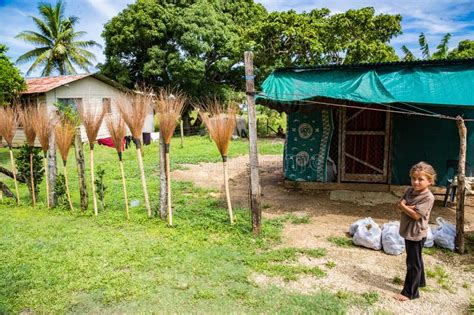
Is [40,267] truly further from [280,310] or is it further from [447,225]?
[447,225]

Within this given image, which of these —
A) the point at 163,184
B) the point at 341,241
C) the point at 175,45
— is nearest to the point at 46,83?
the point at 175,45

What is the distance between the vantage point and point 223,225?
17.1 feet

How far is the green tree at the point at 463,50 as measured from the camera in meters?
16.3

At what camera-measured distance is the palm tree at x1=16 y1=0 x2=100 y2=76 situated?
21859 mm

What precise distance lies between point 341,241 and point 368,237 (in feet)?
1.29

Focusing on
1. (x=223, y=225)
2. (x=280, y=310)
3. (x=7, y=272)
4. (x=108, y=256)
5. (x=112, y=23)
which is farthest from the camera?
(x=112, y=23)

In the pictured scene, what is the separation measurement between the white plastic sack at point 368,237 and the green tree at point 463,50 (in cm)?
1540

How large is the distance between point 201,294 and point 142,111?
9.96 feet

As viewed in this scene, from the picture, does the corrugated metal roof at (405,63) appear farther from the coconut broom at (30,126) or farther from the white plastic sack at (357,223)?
the coconut broom at (30,126)

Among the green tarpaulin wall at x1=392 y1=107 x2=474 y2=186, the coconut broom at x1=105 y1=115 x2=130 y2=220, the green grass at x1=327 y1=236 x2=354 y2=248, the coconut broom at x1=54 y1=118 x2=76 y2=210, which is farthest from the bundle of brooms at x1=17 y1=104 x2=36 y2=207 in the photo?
the green tarpaulin wall at x1=392 y1=107 x2=474 y2=186

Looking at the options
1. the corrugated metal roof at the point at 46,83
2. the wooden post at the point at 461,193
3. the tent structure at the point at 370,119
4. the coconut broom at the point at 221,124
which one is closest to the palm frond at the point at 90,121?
the coconut broom at the point at 221,124

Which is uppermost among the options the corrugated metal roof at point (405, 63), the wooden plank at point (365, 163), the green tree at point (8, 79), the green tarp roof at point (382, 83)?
the green tree at point (8, 79)

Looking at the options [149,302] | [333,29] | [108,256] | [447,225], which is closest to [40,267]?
[108,256]

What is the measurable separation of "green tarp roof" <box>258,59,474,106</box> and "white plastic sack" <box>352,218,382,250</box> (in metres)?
1.89
